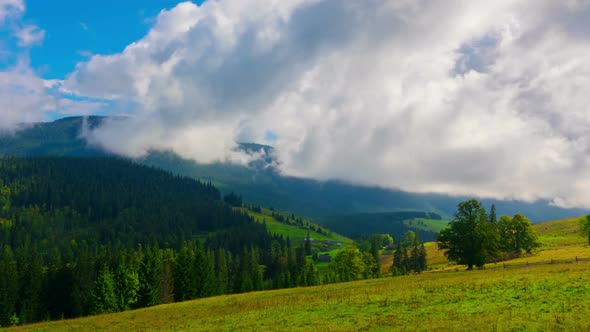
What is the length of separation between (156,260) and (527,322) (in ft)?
288

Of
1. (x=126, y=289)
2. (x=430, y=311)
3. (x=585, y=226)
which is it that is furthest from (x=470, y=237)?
(x=126, y=289)

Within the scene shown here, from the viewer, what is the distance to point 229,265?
6491 inches

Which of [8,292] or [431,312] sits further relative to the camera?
[8,292]

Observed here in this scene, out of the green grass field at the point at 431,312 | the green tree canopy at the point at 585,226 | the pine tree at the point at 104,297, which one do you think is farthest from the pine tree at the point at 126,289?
the green tree canopy at the point at 585,226

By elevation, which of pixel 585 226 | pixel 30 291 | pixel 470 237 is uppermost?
pixel 470 237

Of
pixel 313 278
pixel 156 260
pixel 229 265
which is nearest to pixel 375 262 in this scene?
pixel 313 278

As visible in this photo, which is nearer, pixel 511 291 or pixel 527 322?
pixel 527 322

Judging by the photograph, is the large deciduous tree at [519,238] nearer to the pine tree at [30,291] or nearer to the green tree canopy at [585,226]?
the green tree canopy at [585,226]

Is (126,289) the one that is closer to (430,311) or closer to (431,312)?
(430,311)

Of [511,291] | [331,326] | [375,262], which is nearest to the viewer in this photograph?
[331,326]

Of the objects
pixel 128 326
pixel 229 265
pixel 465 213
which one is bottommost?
pixel 229 265

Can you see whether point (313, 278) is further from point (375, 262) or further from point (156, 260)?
point (156, 260)

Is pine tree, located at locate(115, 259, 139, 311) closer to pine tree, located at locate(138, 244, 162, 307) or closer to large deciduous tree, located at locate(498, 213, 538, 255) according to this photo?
pine tree, located at locate(138, 244, 162, 307)

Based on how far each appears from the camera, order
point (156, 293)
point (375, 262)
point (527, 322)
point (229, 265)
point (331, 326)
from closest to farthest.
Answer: point (527, 322) < point (331, 326) < point (156, 293) < point (375, 262) < point (229, 265)
